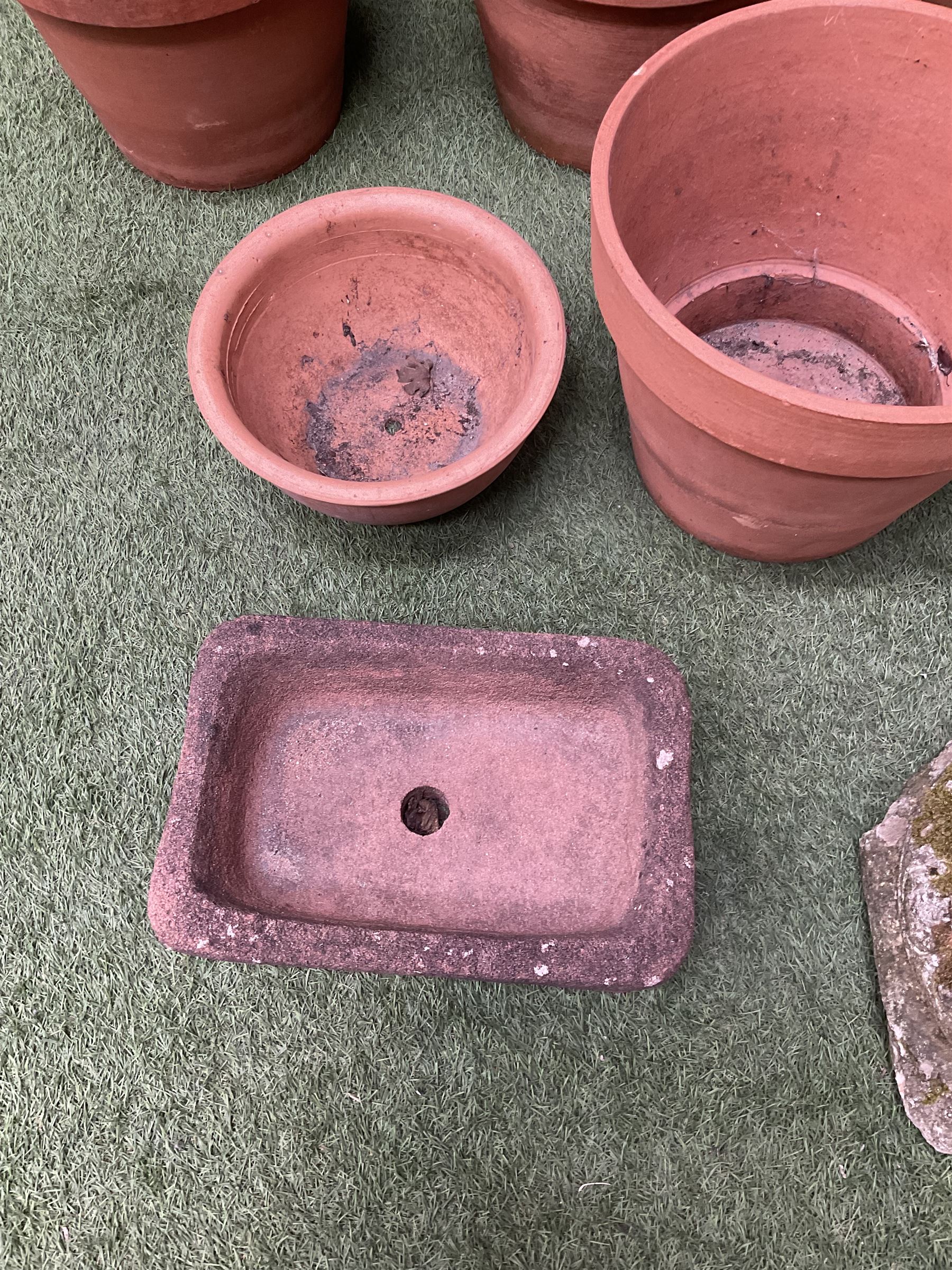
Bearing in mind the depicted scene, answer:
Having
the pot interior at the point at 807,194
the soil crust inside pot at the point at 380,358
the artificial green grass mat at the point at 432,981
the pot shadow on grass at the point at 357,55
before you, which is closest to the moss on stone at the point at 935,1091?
the artificial green grass mat at the point at 432,981

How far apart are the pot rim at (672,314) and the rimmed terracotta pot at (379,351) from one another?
27 centimetres

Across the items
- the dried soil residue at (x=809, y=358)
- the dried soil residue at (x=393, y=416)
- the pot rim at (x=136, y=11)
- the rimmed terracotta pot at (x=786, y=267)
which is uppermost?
the pot rim at (x=136, y=11)

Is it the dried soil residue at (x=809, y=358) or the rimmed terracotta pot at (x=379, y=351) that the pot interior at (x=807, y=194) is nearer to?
the dried soil residue at (x=809, y=358)

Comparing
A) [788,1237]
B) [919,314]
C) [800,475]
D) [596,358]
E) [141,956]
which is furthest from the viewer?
[596,358]

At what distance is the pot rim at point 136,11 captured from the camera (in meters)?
1.65

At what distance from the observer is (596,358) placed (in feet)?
6.49

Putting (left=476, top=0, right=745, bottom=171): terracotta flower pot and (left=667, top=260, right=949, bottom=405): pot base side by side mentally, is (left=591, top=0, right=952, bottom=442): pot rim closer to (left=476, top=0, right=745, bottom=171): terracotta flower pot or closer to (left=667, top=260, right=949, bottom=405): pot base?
(left=476, top=0, right=745, bottom=171): terracotta flower pot

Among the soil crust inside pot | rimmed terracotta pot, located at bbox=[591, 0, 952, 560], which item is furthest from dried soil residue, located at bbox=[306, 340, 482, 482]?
rimmed terracotta pot, located at bbox=[591, 0, 952, 560]

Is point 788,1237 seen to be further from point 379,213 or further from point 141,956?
point 379,213

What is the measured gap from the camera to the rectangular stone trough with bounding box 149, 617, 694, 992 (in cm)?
123

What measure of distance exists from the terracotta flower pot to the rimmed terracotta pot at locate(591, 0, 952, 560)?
1.02 ft

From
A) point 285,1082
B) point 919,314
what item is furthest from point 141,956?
point 919,314

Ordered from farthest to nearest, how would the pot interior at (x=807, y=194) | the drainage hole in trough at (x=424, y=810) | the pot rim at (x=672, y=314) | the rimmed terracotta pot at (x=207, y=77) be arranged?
the rimmed terracotta pot at (x=207, y=77) → the drainage hole in trough at (x=424, y=810) → the pot interior at (x=807, y=194) → the pot rim at (x=672, y=314)

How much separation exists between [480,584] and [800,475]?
2.33 ft
